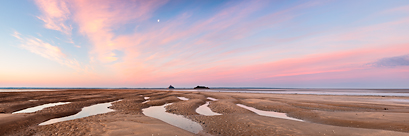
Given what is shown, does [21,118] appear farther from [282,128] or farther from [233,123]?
[282,128]

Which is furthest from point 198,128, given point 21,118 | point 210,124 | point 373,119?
point 21,118

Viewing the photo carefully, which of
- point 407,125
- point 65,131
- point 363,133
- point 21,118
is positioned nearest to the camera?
point 363,133

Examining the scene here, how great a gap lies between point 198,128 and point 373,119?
14.0m

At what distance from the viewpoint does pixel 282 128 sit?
408 inches

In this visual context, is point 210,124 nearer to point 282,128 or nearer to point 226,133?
point 226,133

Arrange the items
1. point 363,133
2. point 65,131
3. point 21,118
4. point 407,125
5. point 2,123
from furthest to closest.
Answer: point 21,118 < point 2,123 < point 407,125 < point 65,131 < point 363,133

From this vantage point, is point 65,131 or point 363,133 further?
point 65,131

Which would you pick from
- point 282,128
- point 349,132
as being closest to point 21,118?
point 282,128

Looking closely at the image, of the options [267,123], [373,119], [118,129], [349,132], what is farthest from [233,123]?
[373,119]

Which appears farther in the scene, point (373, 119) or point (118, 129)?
point (373, 119)

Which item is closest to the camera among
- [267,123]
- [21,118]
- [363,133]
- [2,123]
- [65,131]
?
[363,133]

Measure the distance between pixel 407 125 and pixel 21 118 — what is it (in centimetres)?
2917

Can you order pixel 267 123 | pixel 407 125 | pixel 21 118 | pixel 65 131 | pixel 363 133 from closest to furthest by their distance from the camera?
1. pixel 363 133
2. pixel 65 131
3. pixel 407 125
4. pixel 267 123
5. pixel 21 118

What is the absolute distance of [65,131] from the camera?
9.49m
